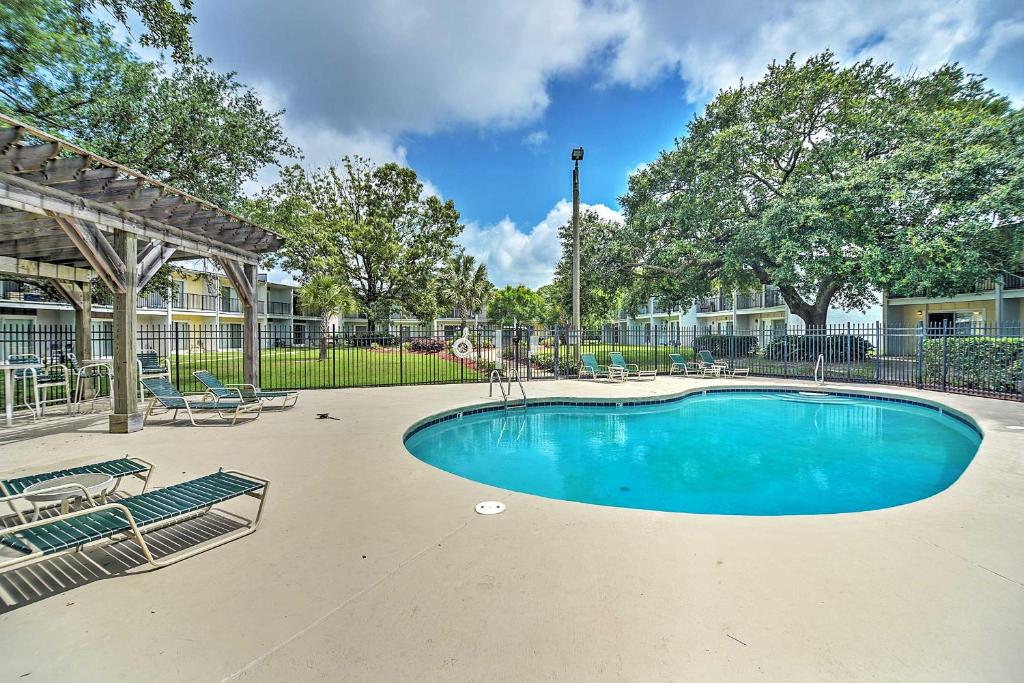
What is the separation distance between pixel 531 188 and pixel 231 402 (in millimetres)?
20971

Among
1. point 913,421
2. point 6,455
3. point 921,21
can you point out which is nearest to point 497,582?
point 6,455

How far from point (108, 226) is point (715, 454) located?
33.1ft

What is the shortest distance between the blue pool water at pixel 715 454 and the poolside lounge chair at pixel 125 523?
3260 mm

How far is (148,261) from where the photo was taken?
23.8 ft

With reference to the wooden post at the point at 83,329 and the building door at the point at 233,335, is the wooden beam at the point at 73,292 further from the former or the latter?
the building door at the point at 233,335

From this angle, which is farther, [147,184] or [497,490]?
[147,184]

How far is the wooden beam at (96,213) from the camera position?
519cm

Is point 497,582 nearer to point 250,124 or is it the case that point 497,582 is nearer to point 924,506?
point 924,506

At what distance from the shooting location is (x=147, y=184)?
242 inches

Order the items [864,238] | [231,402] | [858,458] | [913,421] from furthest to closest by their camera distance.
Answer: [864,238] < [913,421] < [231,402] < [858,458]

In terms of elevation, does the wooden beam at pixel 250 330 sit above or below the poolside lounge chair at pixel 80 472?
above

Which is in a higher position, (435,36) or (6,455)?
(435,36)

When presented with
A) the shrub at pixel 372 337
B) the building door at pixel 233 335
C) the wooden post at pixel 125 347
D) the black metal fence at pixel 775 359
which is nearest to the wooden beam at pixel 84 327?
the black metal fence at pixel 775 359

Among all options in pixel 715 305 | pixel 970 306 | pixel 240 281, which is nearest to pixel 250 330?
pixel 240 281
